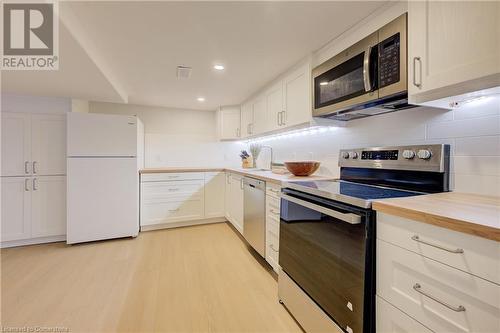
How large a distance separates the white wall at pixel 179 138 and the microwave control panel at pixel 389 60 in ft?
10.6

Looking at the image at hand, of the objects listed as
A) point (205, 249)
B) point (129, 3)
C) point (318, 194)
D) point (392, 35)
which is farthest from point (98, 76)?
point (392, 35)

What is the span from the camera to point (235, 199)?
3010 millimetres

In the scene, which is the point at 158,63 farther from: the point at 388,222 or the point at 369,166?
the point at 388,222

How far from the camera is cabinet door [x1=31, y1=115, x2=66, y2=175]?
2715 millimetres

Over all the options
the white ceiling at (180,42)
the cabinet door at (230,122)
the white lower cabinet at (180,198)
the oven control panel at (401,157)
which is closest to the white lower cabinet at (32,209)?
the white lower cabinet at (180,198)

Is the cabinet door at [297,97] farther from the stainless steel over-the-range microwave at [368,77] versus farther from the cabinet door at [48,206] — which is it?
the cabinet door at [48,206]

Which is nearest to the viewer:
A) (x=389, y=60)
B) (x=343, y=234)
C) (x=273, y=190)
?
(x=343, y=234)

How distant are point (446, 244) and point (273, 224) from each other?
1.28 meters

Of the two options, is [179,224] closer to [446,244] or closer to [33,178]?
[33,178]

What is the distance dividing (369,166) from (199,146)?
3.19 m

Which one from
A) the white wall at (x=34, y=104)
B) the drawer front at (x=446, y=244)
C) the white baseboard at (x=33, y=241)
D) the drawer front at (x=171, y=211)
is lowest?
the white baseboard at (x=33, y=241)

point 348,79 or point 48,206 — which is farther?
point 48,206

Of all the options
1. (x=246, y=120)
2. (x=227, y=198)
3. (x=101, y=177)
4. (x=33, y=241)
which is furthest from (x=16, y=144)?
(x=246, y=120)

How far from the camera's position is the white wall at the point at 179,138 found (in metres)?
3.81
